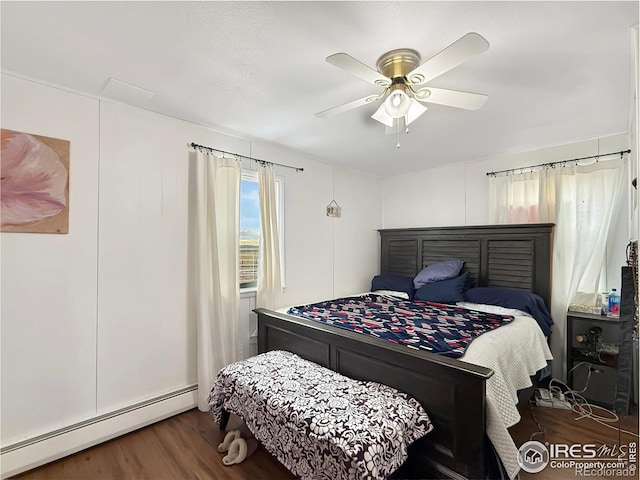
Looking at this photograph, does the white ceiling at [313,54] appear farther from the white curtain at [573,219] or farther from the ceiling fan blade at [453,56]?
the white curtain at [573,219]

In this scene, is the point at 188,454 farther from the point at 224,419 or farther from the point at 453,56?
the point at 453,56

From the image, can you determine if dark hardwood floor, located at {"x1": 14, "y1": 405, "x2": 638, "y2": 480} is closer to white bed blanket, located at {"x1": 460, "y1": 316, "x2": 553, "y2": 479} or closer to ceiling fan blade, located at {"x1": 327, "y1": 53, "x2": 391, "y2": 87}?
white bed blanket, located at {"x1": 460, "y1": 316, "x2": 553, "y2": 479}

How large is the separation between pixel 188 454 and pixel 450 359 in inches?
70.4

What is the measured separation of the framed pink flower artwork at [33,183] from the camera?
1821 millimetres

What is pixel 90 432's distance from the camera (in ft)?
6.72

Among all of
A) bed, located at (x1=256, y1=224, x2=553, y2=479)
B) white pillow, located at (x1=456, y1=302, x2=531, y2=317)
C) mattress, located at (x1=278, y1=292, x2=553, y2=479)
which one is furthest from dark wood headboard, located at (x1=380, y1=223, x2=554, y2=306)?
mattress, located at (x1=278, y1=292, x2=553, y2=479)

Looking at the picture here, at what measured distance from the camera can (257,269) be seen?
3.08 meters

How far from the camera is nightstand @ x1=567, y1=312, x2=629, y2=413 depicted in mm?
2580

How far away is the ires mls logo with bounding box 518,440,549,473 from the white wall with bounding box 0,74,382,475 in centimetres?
250

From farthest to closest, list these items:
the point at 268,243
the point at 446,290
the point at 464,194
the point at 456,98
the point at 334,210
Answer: the point at 334,210
the point at 464,194
the point at 446,290
the point at 268,243
the point at 456,98

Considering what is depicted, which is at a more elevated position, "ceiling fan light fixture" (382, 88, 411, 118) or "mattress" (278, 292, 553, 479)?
"ceiling fan light fixture" (382, 88, 411, 118)

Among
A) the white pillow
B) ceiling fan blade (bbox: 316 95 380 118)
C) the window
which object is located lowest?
the white pillow

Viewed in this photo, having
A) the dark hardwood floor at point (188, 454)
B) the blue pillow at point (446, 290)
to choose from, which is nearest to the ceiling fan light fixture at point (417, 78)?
the blue pillow at point (446, 290)

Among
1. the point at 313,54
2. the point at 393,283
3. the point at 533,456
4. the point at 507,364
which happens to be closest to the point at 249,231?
the point at 313,54
